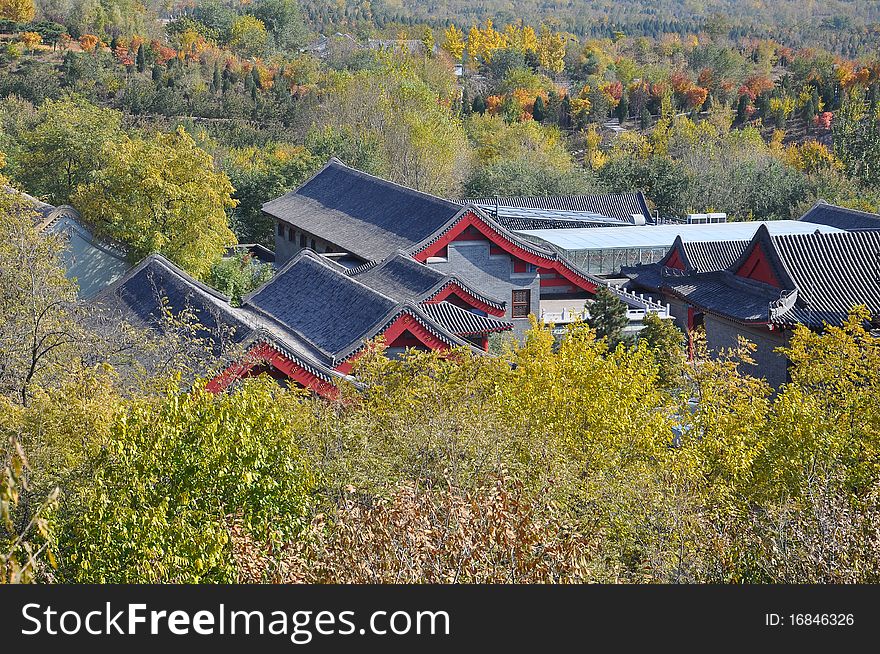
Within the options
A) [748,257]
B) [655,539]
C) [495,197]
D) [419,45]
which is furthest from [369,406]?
[419,45]

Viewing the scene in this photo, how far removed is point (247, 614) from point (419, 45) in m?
132

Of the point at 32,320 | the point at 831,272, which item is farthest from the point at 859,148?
the point at 32,320

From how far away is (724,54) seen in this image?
106500mm

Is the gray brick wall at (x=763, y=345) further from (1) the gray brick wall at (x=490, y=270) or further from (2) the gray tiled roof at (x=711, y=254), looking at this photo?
(1) the gray brick wall at (x=490, y=270)

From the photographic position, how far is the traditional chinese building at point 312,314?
19.2 metres

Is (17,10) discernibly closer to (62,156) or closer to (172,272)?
(62,156)

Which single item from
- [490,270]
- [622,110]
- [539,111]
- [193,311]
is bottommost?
[622,110]

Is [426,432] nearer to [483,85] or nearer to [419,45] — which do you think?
[483,85]

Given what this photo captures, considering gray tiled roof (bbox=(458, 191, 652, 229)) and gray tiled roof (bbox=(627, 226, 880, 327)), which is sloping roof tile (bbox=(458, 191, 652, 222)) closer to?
gray tiled roof (bbox=(458, 191, 652, 229))

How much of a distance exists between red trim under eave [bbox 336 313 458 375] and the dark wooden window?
9.47 metres

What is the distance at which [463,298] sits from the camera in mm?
25359

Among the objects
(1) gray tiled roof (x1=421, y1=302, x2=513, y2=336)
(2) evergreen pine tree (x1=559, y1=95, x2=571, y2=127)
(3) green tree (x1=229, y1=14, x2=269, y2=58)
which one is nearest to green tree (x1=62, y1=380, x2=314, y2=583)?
(1) gray tiled roof (x1=421, y1=302, x2=513, y2=336)

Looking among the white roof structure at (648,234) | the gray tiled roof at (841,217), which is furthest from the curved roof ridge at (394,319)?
the gray tiled roof at (841,217)

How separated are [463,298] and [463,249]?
6.12 meters
